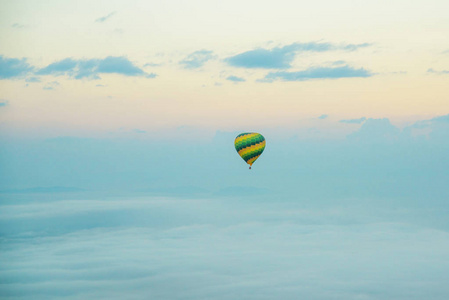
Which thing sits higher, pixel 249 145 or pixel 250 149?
pixel 249 145

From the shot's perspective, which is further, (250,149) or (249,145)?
(250,149)

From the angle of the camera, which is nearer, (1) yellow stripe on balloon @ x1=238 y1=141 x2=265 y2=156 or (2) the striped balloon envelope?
(2) the striped balloon envelope

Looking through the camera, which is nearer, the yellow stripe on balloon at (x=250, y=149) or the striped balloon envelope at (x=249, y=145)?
the striped balloon envelope at (x=249, y=145)
